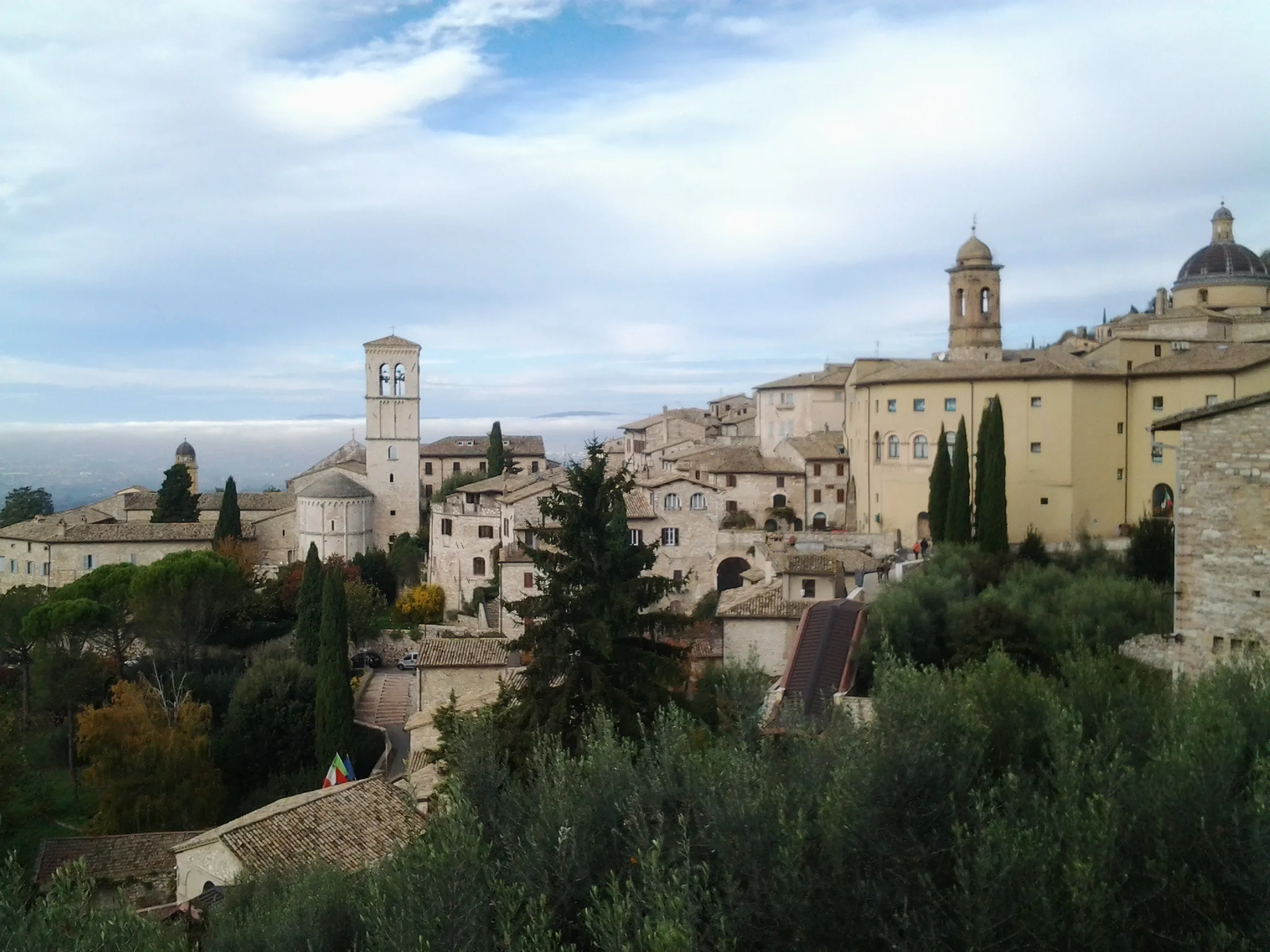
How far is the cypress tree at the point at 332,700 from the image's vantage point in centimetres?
2636

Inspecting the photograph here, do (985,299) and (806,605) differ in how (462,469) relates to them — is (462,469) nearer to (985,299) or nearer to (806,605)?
(985,299)

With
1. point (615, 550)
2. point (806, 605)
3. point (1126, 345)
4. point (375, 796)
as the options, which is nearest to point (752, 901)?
point (615, 550)

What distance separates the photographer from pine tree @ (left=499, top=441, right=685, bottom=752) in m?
15.2

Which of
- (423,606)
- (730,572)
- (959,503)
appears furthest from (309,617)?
(959,503)

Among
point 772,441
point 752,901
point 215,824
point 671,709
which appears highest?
point 772,441

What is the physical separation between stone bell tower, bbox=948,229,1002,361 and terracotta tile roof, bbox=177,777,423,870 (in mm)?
33610

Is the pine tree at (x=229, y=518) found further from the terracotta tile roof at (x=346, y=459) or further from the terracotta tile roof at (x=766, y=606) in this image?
the terracotta tile roof at (x=766, y=606)

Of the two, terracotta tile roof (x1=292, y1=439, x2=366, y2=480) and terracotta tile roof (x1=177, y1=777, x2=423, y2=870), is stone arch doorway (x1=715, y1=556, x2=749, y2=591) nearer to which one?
terracotta tile roof (x1=177, y1=777, x2=423, y2=870)

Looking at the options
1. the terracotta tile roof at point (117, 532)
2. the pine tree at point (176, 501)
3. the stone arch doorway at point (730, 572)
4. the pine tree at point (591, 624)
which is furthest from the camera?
the pine tree at point (176, 501)

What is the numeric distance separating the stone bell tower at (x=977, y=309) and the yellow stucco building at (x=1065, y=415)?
353 cm

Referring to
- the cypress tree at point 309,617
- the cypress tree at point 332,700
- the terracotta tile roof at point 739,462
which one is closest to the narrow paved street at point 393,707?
the cypress tree at point 332,700

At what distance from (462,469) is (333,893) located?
55.3m

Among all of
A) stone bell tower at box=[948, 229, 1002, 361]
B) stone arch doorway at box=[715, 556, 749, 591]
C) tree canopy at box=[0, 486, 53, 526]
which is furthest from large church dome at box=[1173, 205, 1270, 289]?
tree canopy at box=[0, 486, 53, 526]

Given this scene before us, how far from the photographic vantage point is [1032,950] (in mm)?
5215
